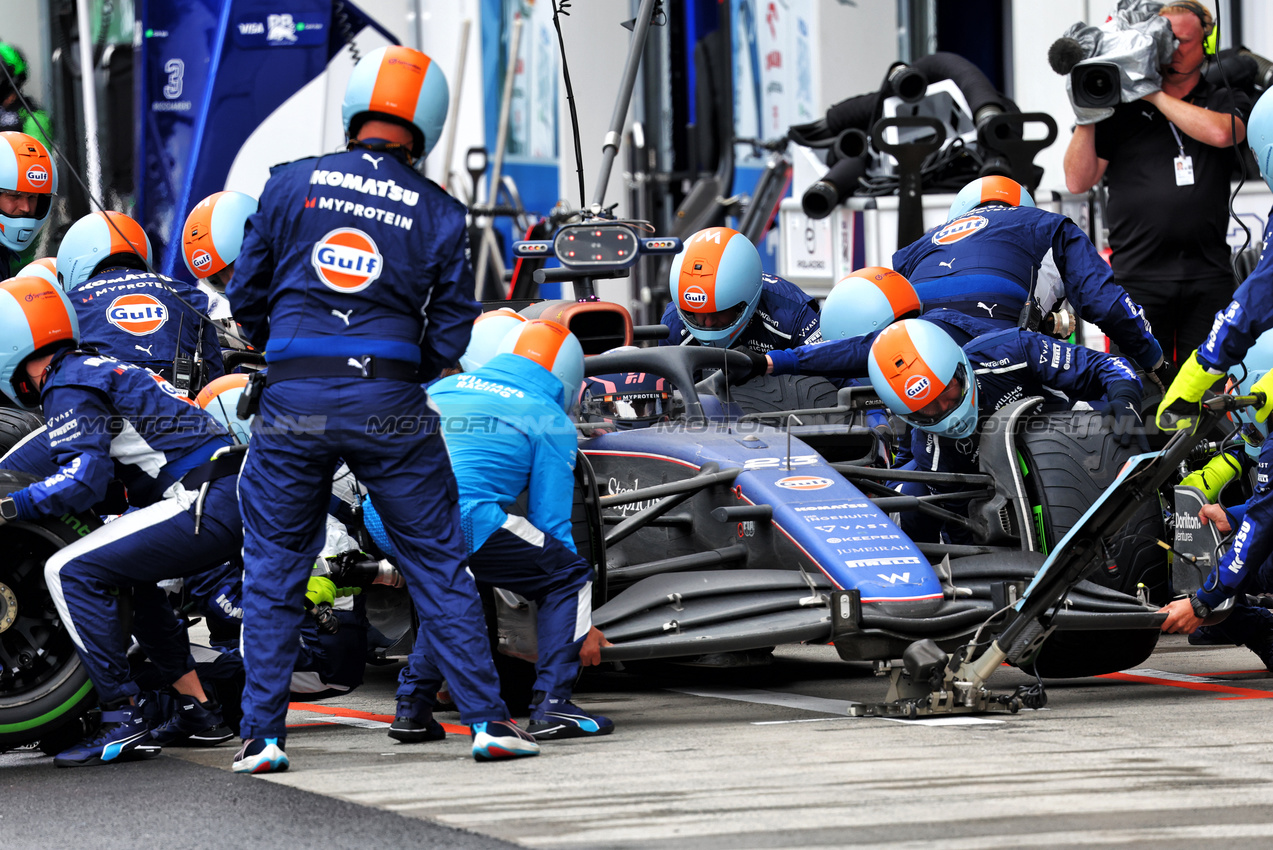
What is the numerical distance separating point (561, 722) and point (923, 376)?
1.81m

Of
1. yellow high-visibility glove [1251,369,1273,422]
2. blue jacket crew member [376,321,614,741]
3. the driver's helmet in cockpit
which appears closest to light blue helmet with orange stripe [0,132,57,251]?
the driver's helmet in cockpit

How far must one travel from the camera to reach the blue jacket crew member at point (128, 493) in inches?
206

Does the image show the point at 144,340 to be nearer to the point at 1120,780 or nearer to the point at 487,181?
the point at 1120,780

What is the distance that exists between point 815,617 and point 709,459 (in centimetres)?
105

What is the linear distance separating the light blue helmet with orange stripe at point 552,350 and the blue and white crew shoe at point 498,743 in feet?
4.04

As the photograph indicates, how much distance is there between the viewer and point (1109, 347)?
1042 centimetres

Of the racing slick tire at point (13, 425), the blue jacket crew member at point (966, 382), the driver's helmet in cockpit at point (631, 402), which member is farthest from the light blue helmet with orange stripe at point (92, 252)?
the blue jacket crew member at point (966, 382)

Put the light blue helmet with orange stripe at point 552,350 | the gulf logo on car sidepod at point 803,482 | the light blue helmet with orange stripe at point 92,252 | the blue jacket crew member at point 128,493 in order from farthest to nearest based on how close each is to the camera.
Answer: the light blue helmet with orange stripe at point 92,252
the gulf logo on car sidepod at point 803,482
the light blue helmet with orange stripe at point 552,350
the blue jacket crew member at point 128,493

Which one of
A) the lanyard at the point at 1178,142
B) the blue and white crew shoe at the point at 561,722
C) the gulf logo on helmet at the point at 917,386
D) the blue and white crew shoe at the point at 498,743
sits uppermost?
the lanyard at the point at 1178,142

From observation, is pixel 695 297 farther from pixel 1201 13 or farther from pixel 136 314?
pixel 1201 13

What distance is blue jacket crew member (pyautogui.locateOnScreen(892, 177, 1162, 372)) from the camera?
7.38m

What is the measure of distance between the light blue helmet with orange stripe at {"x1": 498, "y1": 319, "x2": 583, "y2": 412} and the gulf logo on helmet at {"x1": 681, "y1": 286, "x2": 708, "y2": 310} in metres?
1.79

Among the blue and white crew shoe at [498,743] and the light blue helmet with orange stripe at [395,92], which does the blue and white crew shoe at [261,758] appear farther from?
the light blue helmet with orange stripe at [395,92]

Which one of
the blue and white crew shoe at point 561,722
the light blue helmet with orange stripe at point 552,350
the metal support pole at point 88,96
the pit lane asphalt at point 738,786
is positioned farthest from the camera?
the metal support pole at point 88,96
